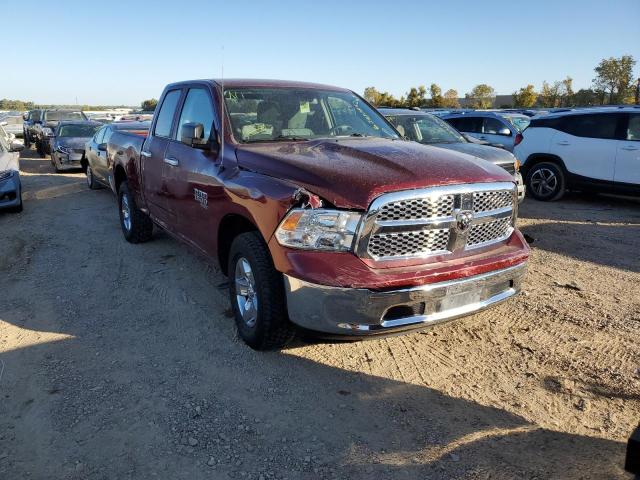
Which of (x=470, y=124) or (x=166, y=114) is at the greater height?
(x=470, y=124)

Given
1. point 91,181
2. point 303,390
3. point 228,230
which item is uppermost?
point 228,230

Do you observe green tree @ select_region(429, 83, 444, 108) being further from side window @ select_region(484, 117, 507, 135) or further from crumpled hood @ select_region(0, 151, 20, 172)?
crumpled hood @ select_region(0, 151, 20, 172)

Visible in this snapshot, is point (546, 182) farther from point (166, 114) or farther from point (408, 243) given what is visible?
point (408, 243)

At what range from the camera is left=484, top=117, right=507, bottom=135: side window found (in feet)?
40.8

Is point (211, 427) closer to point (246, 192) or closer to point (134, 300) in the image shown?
point (246, 192)

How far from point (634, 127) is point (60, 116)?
66.4 feet

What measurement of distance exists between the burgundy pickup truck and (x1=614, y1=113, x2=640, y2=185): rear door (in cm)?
650

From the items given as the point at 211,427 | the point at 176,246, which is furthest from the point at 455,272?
the point at 176,246

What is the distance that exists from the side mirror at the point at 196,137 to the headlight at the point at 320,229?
139 cm

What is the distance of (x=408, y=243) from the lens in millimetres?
3150

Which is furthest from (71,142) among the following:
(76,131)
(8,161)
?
(8,161)

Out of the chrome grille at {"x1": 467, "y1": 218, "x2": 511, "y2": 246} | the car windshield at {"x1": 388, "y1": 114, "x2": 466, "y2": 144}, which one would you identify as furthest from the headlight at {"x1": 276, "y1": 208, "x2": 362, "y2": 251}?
the car windshield at {"x1": 388, "y1": 114, "x2": 466, "y2": 144}

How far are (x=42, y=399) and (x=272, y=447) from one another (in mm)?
1591

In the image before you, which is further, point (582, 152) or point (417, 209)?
point (582, 152)
